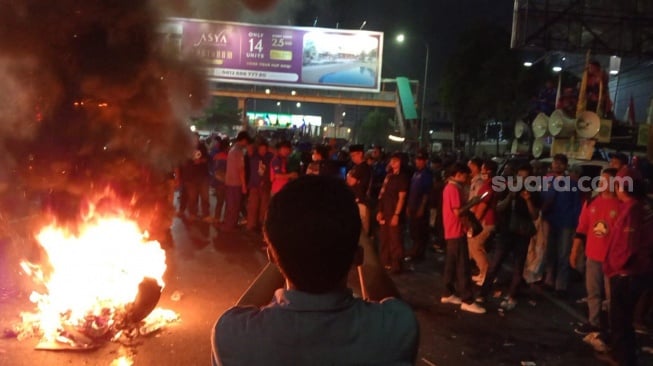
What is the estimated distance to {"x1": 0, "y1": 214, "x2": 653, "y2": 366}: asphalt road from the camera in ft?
16.1

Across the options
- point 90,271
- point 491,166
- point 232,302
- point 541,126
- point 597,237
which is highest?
point 541,126

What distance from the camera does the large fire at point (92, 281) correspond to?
16.5 feet

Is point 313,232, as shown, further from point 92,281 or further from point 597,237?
point 597,237

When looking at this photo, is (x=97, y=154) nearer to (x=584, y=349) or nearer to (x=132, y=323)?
Answer: (x=132, y=323)

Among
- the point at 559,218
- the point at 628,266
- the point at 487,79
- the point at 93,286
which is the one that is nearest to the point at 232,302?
the point at 93,286

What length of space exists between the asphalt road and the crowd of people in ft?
0.92

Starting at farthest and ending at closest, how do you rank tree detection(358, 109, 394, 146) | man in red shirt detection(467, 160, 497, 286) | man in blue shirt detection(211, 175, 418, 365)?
tree detection(358, 109, 394, 146) < man in red shirt detection(467, 160, 497, 286) < man in blue shirt detection(211, 175, 418, 365)

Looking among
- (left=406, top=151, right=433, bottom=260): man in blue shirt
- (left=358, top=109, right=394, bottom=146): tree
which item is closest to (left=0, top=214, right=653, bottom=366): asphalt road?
(left=406, top=151, right=433, bottom=260): man in blue shirt

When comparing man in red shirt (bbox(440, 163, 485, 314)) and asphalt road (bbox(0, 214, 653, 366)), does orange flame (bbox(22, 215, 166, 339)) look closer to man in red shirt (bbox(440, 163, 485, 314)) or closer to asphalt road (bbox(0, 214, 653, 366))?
asphalt road (bbox(0, 214, 653, 366))

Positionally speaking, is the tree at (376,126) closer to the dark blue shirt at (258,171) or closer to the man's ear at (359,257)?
the dark blue shirt at (258,171)

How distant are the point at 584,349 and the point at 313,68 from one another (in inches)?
645

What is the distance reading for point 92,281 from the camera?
5176mm

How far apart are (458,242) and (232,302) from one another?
263 cm

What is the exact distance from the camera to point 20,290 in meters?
6.35
